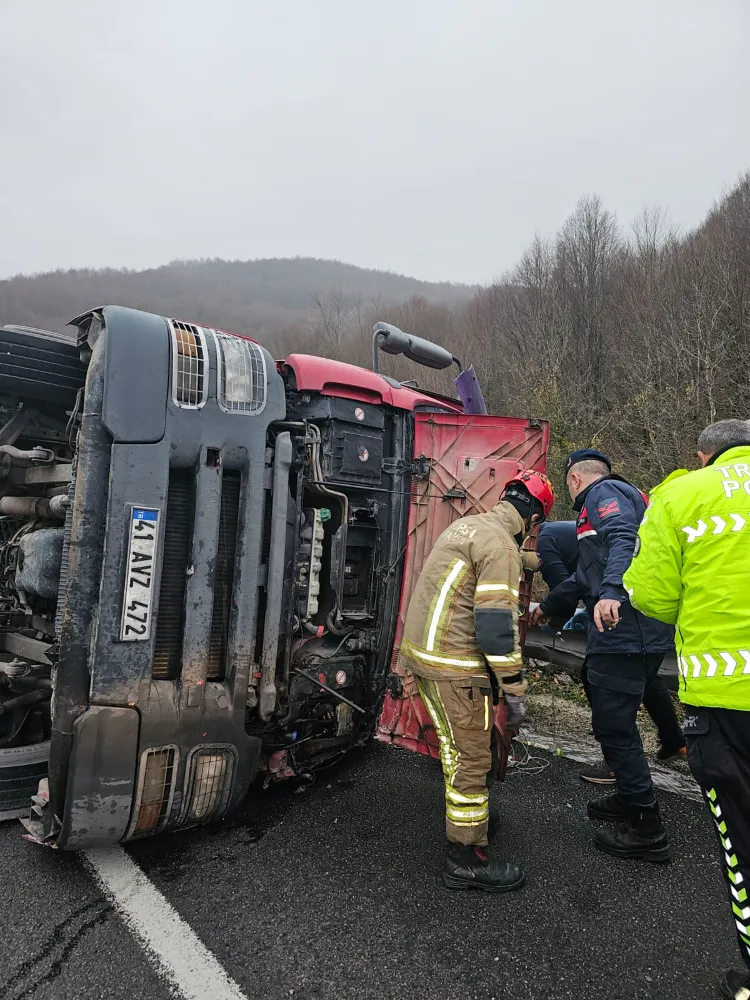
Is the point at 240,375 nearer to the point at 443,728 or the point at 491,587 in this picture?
the point at 491,587

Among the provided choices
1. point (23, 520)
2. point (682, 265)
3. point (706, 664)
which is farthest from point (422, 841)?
point (682, 265)

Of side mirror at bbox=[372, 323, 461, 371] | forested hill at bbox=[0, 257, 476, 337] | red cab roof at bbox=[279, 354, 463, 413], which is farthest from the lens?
forested hill at bbox=[0, 257, 476, 337]

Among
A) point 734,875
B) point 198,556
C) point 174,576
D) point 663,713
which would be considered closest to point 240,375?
point 198,556

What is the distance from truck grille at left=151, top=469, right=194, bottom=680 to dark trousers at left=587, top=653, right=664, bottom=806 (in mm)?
1892

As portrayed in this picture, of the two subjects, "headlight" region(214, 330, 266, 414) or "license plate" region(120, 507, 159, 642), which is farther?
"headlight" region(214, 330, 266, 414)

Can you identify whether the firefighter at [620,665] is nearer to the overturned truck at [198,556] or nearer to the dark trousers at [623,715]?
the dark trousers at [623,715]

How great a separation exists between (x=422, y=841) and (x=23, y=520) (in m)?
2.77

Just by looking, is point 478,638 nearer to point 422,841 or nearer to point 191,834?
point 422,841

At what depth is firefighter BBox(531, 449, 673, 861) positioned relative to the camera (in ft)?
8.96

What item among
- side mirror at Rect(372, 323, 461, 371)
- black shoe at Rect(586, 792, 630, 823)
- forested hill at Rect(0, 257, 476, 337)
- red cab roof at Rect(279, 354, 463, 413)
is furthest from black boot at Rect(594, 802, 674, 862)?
forested hill at Rect(0, 257, 476, 337)

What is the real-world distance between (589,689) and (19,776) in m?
2.72

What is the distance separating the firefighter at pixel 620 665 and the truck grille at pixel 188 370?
1941 millimetres

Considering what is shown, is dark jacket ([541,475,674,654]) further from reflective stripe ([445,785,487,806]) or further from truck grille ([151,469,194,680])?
truck grille ([151,469,194,680])

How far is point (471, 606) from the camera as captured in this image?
2.70 m
